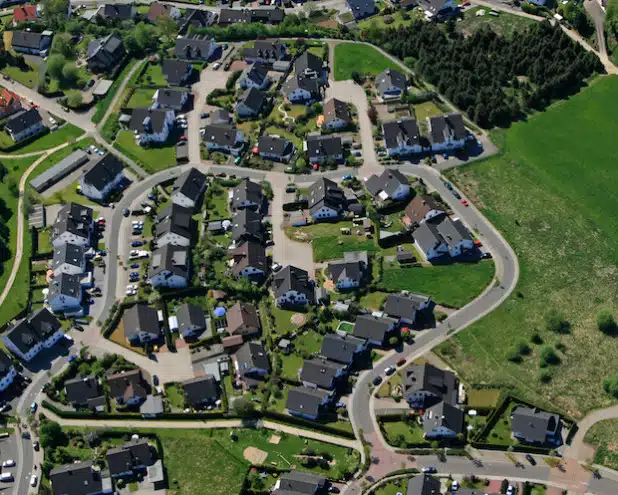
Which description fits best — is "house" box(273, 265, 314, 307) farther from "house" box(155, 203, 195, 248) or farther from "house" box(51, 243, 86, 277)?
"house" box(51, 243, 86, 277)

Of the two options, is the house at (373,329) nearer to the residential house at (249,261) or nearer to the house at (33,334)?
the residential house at (249,261)

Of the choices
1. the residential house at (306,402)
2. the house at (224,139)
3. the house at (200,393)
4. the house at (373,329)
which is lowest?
the house at (200,393)

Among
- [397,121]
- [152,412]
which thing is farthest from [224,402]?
[397,121]

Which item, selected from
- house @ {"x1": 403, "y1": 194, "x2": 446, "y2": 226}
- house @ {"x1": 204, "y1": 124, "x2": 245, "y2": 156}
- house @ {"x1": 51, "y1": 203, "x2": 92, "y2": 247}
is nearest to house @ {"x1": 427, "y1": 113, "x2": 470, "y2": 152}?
house @ {"x1": 403, "y1": 194, "x2": 446, "y2": 226}

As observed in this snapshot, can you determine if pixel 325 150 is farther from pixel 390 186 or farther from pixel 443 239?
pixel 443 239

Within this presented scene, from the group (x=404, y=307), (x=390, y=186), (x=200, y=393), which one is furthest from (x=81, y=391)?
(x=390, y=186)

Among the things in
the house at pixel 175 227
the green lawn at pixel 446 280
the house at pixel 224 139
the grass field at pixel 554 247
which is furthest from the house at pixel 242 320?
the house at pixel 224 139
